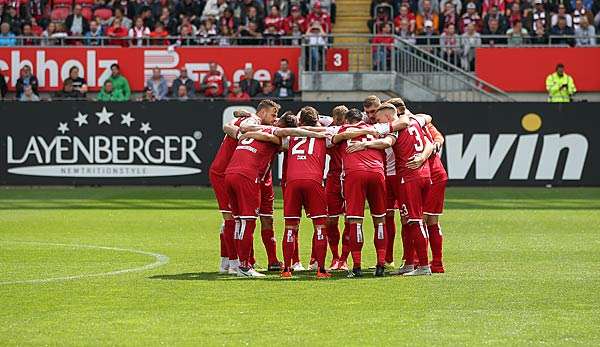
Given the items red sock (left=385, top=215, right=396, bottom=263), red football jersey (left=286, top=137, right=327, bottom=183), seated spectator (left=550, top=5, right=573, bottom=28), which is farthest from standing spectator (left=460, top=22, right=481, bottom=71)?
red football jersey (left=286, top=137, right=327, bottom=183)

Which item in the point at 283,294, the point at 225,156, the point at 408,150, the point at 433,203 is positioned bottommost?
the point at 283,294

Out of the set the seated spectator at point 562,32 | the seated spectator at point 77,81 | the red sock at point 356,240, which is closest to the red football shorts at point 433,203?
the red sock at point 356,240

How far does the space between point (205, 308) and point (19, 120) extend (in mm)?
21562

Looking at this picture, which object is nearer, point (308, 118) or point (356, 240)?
point (356, 240)

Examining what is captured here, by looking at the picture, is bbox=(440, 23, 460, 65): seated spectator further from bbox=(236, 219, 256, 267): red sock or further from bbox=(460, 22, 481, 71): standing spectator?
bbox=(236, 219, 256, 267): red sock

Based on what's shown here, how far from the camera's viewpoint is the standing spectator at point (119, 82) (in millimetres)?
36969

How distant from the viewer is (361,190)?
16219mm

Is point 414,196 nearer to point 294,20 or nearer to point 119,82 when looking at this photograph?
point 119,82

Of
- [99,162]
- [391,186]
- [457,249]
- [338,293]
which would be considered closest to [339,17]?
[99,162]

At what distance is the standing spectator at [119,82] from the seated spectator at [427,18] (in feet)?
27.9

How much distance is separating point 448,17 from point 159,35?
8.38 meters

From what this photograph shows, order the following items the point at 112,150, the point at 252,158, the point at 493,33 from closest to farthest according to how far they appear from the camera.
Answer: the point at 252,158 < the point at 112,150 < the point at 493,33

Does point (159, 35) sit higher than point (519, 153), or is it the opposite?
point (159, 35)

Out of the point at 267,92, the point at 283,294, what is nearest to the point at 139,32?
the point at 267,92
